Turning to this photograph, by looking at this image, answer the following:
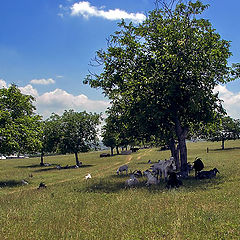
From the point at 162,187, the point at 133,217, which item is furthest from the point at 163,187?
the point at 133,217

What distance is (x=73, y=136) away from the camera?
62062mm

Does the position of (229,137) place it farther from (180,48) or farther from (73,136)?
(180,48)

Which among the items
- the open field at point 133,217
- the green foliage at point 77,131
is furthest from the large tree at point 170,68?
the green foliage at point 77,131

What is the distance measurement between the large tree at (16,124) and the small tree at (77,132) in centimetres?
2760

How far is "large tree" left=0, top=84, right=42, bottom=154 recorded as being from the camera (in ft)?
98.9

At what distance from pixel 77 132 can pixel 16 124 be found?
31.1m

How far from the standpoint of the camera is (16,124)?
31.7m

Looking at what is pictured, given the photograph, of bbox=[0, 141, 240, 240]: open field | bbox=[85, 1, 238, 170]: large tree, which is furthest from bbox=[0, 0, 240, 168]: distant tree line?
bbox=[0, 141, 240, 240]: open field

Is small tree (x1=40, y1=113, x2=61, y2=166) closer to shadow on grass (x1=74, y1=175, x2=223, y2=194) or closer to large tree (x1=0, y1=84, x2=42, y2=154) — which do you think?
large tree (x1=0, y1=84, x2=42, y2=154)

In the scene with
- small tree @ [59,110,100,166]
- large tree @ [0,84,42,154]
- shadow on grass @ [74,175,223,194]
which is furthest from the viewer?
small tree @ [59,110,100,166]

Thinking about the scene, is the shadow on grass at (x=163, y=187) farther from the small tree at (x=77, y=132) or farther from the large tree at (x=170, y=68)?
the small tree at (x=77, y=132)

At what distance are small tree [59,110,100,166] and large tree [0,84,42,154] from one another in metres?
27.6

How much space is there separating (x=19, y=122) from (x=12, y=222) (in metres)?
21.4

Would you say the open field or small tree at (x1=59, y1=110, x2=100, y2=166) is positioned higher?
small tree at (x1=59, y1=110, x2=100, y2=166)
